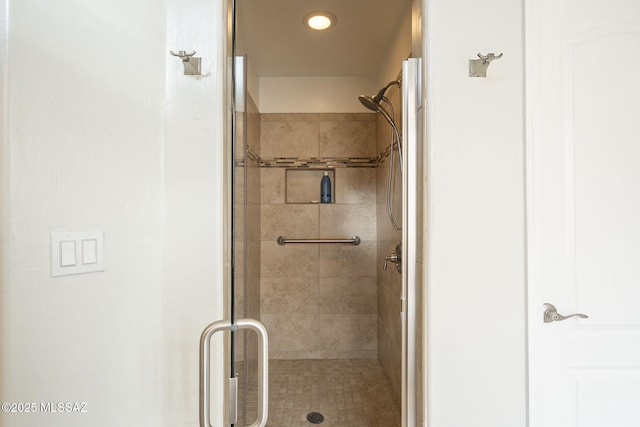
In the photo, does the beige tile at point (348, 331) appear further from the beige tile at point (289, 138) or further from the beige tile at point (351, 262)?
the beige tile at point (289, 138)

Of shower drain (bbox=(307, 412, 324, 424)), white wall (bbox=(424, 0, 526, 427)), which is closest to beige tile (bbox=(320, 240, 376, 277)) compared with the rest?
shower drain (bbox=(307, 412, 324, 424))

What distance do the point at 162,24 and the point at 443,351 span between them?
143cm

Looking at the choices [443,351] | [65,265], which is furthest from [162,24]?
[443,351]

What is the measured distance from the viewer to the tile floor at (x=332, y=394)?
1.76m

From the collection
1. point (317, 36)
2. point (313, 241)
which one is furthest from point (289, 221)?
point (317, 36)

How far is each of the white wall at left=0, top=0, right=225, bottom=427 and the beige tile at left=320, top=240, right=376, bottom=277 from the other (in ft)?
5.59

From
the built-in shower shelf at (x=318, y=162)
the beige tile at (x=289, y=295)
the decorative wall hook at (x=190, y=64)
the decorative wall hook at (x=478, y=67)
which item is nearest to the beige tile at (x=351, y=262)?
the beige tile at (x=289, y=295)

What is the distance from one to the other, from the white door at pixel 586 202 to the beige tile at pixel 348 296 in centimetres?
165

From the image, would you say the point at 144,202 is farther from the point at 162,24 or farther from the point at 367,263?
the point at 367,263

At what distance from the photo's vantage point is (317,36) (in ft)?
6.61

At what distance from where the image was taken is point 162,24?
954 mm

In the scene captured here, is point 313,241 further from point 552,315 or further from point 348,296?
point 552,315

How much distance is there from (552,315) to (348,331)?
6.00ft

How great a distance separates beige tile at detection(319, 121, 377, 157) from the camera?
2.60 metres
